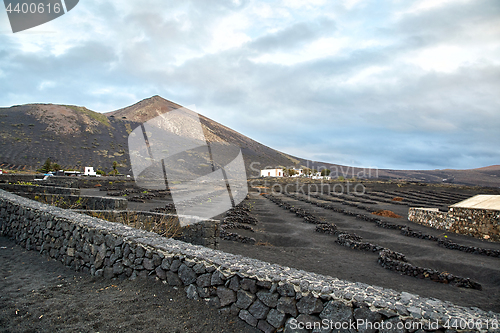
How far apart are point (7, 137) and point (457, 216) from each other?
8745 centimetres

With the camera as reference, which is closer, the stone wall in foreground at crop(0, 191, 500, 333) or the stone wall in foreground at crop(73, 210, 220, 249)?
the stone wall in foreground at crop(0, 191, 500, 333)

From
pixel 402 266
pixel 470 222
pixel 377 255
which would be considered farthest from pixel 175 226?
pixel 470 222

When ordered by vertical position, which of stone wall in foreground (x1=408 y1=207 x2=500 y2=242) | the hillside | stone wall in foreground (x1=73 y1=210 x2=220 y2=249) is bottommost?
stone wall in foreground (x1=408 y1=207 x2=500 y2=242)

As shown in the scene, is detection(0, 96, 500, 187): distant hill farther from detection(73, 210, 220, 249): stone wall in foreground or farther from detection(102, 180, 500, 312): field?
Result: detection(102, 180, 500, 312): field

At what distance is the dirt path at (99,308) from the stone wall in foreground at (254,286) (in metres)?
0.18

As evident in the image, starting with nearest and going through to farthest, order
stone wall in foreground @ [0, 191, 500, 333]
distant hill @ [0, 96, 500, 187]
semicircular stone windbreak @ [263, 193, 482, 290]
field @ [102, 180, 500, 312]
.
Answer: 1. stone wall in foreground @ [0, 191, 500, 333]
2. field @ [102, 180, 500, 312]
3. semicircular stone windbreak @ [263, 193, 482, 290]
4. distant hill @ [0, 96, 500, 187]

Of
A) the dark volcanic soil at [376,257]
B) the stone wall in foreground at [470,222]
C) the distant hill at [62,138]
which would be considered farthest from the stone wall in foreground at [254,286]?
the distant hill at [62,138]

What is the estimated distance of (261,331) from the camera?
3830 mm

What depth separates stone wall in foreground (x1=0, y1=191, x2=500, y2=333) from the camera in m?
3.18

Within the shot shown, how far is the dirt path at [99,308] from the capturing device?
406 centimetres

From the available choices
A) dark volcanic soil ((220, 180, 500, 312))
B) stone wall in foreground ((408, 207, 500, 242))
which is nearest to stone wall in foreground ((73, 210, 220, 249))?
dark volcanic soil ((220, 180, 500, 312))

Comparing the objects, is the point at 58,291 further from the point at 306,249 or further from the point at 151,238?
the point at 306,249

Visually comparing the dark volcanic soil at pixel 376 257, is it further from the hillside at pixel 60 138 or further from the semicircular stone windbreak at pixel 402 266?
the hillside at pixel 60 138

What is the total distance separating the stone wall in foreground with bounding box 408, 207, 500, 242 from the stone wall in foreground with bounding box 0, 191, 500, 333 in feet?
44.9
